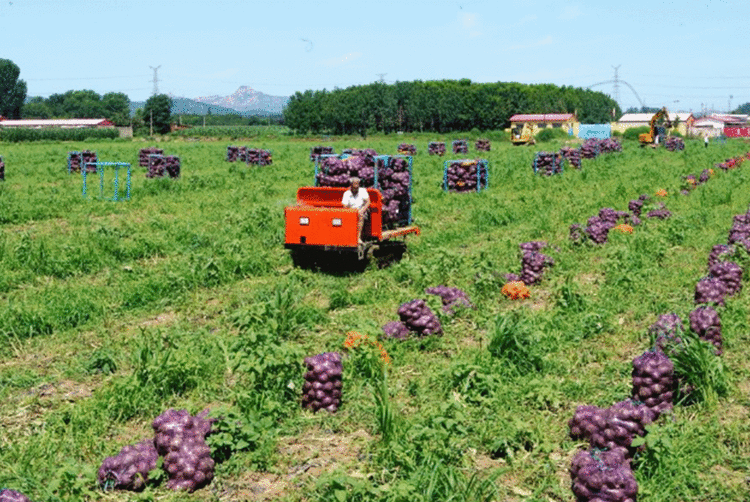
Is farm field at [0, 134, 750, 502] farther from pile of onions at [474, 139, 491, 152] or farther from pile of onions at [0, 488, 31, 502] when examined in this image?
pile of onions at [474, 139, 491, 152]

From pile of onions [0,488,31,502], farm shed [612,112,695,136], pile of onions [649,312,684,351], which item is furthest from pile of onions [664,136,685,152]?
farm shed [612,112,695,136]

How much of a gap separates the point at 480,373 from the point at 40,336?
5.49m

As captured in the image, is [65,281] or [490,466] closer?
[490,466]

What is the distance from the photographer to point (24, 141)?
2926 inches

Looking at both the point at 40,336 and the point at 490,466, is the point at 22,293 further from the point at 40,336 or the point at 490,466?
the point at 490,466

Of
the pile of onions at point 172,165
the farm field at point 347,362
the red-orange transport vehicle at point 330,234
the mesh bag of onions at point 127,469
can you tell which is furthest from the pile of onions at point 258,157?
the mesh bag of onions at point 127,469

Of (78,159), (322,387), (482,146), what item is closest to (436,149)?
(482,146)

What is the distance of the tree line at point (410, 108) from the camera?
396ft

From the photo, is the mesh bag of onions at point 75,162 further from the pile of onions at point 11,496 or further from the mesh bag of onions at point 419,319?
the pile of onions at point 11,496

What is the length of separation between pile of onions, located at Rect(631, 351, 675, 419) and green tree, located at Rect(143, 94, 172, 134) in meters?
114

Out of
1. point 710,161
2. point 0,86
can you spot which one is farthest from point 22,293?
point 0,86

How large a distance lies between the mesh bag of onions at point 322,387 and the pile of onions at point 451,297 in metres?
3.20

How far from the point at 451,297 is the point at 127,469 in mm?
5497

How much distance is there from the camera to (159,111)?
11612 centimetres
